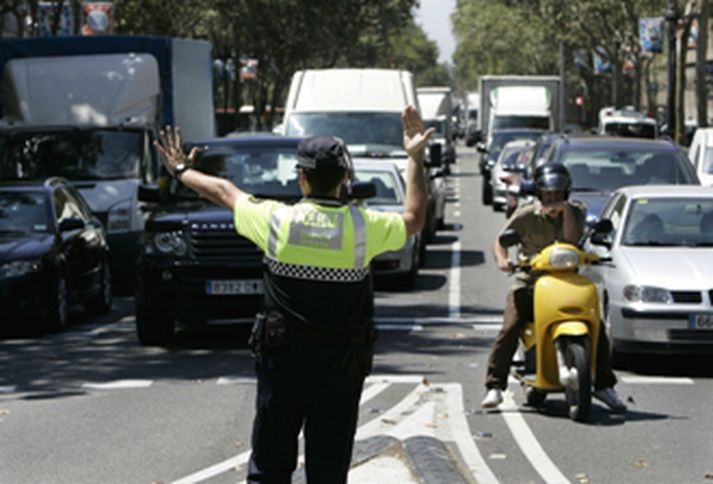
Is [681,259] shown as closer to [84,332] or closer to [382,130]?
[84,332]

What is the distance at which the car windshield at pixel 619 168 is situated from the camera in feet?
64.2

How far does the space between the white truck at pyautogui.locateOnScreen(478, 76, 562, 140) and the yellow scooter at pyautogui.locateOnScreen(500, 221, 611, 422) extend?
4362 cm

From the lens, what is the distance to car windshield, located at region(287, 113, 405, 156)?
26578mm

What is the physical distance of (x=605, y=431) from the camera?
1059cm

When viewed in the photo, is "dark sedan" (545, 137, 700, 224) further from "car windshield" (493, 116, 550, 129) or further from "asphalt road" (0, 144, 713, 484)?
"car windshield" (493, 116, 550, 129)

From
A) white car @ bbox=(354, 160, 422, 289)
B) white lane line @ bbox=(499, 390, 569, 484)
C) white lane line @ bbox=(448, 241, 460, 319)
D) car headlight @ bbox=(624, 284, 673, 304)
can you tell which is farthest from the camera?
white car @ bbox=(354, 160, 422, 289)

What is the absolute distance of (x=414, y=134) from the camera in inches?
261

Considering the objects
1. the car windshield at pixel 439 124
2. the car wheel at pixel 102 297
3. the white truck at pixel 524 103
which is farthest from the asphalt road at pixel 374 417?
the car windshield at pixel 439 124

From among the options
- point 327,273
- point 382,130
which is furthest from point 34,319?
point 327,273

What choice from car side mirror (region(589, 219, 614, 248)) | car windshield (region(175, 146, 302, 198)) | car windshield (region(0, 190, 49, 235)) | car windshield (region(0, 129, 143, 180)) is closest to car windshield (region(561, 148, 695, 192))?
car windshield (region(175, 146, 302, 198))

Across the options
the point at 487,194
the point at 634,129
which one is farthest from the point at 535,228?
the point at 634,129

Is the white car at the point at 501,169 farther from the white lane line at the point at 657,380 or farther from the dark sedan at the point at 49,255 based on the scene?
the white lane line at the point at 657,380

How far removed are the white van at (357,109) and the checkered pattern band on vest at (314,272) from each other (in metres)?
19.5

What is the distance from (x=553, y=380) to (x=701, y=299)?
2.49 meters
